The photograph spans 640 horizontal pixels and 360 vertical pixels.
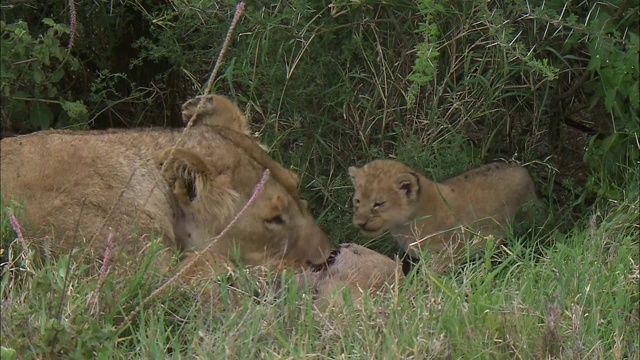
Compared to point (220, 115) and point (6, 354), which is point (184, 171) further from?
point (6, 354)

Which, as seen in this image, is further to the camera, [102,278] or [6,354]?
[102,278]

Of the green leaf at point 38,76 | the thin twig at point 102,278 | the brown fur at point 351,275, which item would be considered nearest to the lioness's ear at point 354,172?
the brown fur at point 351,275

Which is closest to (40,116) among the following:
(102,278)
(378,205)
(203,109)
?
(203,109)

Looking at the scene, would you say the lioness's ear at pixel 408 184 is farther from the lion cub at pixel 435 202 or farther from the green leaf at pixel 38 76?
the green leaf at pixel 38 76

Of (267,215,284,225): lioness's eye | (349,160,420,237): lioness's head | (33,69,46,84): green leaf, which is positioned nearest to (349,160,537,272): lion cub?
(349,160,420,237): lioness's head

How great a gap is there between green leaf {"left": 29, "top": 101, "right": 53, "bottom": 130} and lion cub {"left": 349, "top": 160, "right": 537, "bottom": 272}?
1.80 m

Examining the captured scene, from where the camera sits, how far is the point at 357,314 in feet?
12.8

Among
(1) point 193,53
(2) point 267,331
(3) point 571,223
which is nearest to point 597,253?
(3) point 571,223

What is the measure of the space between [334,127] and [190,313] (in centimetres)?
244

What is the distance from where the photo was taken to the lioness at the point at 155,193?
14.0ft

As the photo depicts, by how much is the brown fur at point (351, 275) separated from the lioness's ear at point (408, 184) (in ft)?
2.75

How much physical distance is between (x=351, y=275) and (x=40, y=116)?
2.54 metres

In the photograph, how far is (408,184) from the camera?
5672 mm

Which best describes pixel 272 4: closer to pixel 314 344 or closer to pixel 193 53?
pixel 193 53
